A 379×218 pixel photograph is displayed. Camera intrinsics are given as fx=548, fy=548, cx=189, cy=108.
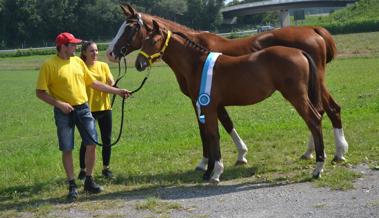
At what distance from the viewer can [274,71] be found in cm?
761

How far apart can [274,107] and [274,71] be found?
30.2 feet

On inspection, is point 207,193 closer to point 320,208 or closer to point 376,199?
point 320,208

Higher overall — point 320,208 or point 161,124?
point 320,208

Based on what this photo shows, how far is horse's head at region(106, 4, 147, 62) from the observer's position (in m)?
8.11

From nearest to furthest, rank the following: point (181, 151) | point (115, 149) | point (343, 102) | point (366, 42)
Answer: point (181, 151)
point (115, 149)
point (343, 102)
point (366, 42)

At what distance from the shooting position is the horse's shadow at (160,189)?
7266 mm

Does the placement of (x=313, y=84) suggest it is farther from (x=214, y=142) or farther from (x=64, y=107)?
(x=64, y=107)

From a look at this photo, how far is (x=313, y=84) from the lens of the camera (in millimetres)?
7887

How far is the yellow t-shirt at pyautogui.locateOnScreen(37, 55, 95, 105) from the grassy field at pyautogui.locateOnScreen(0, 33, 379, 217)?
1.40 m

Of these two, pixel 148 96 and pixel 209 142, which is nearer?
pixel 209 142

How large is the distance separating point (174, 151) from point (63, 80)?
364 centimetres

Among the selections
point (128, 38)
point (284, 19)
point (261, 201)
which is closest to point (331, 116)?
point (261, 201)

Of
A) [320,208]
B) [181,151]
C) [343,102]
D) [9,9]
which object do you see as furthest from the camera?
[9,9]

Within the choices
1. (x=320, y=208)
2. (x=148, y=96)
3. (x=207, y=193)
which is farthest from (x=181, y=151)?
(x=148, y=96)
